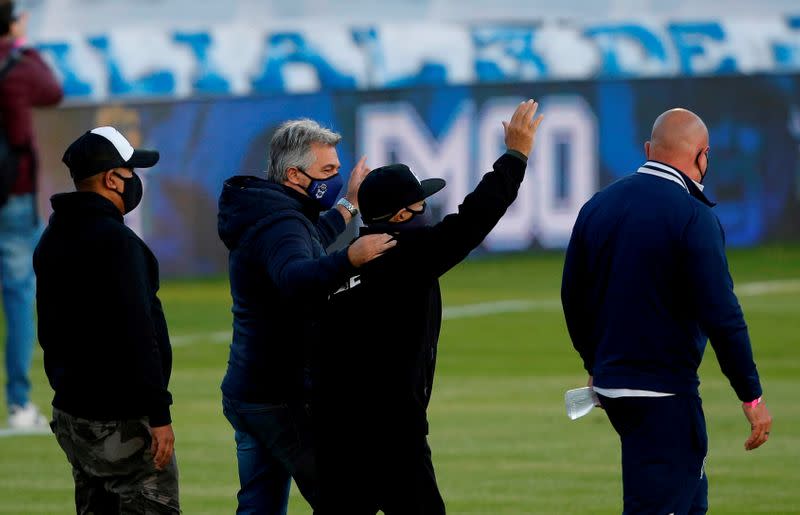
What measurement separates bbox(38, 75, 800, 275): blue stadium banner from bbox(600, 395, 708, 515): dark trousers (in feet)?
46.2

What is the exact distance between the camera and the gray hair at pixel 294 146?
287 inches

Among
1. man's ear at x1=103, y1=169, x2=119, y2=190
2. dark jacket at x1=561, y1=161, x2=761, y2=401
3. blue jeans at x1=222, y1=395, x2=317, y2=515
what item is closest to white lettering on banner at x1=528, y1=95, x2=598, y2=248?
blue jeans at x1=222, y1=395, x2=317, y2=515

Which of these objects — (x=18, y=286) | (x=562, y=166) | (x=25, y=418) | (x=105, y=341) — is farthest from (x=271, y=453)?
(x=562, y=166)

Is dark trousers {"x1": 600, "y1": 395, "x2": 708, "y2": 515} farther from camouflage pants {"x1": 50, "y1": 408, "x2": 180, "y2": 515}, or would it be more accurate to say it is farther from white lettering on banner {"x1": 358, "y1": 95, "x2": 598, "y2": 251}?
white lettering on banner {"x1": 358, "y1": 95, "x2": 598, "y2": 251}

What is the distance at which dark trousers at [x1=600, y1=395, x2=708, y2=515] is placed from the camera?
6820mm

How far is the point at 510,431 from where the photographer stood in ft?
39.9

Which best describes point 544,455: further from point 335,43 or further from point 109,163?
point 335,43

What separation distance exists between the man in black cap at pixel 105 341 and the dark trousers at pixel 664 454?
172 cm

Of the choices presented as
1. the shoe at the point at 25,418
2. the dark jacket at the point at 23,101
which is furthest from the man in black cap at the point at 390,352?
the dark jacket at the point at 23,101

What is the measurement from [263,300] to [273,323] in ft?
0.33

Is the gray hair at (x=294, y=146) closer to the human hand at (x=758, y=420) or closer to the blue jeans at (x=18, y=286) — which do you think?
the human hand at (x=758, y=420)

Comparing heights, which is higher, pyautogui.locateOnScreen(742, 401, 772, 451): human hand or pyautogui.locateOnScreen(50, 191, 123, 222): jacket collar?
pyautogui.locateOnScreen(50, 191, 123, 222): jacket collar

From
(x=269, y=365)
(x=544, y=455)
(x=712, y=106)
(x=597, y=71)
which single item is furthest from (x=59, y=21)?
(x=269, y=365)

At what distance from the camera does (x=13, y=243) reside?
1252 cm
